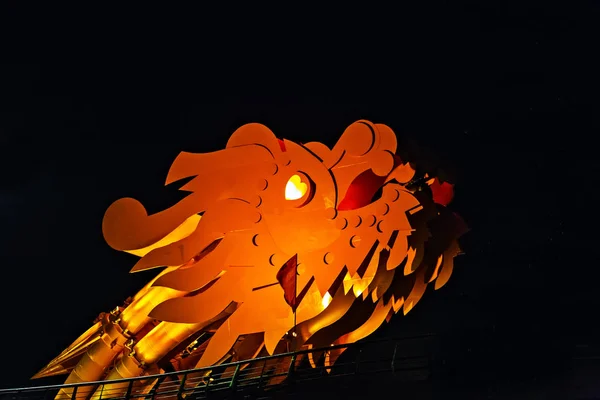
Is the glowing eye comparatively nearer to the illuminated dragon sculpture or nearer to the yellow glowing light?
the illuminated dragon sculpture

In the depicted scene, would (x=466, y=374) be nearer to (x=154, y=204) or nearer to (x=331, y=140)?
(x=331, y=140)

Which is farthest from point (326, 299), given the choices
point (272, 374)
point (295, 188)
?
point (295, 188)

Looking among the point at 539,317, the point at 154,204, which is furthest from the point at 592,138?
the point at 154,204

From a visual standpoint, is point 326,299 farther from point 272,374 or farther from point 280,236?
point 272,374

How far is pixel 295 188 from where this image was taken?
8.60 metres

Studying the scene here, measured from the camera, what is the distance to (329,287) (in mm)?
8539

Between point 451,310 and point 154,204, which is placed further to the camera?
point 154,204

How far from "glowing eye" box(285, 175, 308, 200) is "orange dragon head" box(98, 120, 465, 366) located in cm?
1

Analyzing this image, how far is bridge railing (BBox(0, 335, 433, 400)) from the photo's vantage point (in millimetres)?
8094

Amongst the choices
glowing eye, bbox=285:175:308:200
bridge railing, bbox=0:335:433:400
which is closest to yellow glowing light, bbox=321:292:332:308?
bridge railing, bbox=0:335:433:400

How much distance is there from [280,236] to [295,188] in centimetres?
65

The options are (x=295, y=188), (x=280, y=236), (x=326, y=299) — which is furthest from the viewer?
(x=326, y=299)

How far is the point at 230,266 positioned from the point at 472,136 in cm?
411

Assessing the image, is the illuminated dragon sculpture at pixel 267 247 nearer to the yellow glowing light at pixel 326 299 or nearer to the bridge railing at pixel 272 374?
the yellow glowing light at pixel 326 299
